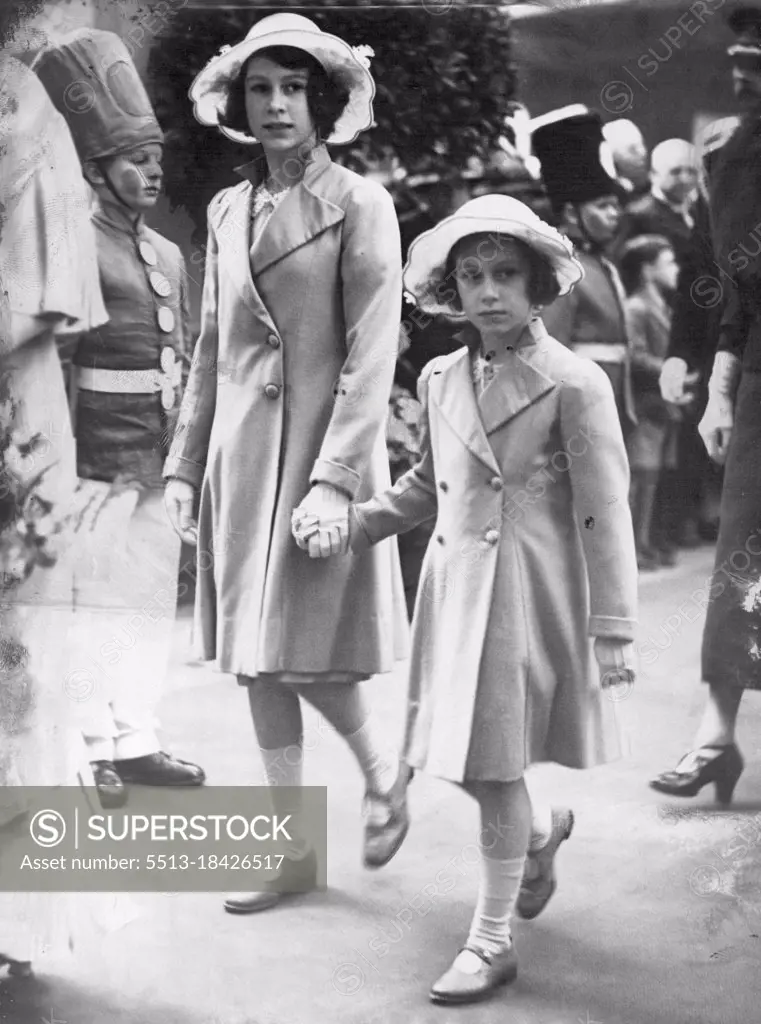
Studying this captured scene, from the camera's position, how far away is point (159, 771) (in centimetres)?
378

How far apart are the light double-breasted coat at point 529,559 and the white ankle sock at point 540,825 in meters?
0.19

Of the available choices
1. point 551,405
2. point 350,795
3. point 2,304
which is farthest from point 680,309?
point 2,304

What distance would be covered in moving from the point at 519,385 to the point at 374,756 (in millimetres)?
1194

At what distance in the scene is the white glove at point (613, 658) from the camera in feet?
11.2

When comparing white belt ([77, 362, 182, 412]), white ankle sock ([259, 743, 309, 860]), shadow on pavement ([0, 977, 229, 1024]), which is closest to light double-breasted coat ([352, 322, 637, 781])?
white ankle sock ([259, 743, 309, 860])

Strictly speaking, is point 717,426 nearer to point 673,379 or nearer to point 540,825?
point 673,379

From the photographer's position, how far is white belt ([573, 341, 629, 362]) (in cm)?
356

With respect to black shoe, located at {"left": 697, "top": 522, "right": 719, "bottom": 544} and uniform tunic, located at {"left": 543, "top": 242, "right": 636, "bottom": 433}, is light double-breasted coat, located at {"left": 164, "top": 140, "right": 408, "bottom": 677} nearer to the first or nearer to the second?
uniform tunic, located at {"left": 543, "top": 242, "right": 636, "bottom": 433}

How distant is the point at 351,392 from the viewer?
3.53m

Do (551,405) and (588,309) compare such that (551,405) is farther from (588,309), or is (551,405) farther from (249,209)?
(249,209)

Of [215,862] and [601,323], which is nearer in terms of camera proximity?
[601,323]

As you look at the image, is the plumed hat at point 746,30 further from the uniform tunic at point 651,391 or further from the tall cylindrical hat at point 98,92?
the tall cylindrical hat at point 98,92

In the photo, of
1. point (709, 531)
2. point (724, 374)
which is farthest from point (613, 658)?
point (724, 374)

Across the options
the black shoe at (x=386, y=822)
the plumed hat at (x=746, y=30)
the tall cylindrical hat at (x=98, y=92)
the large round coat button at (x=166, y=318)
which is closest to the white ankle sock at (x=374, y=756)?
the black shoe at (x=386, y=822)
